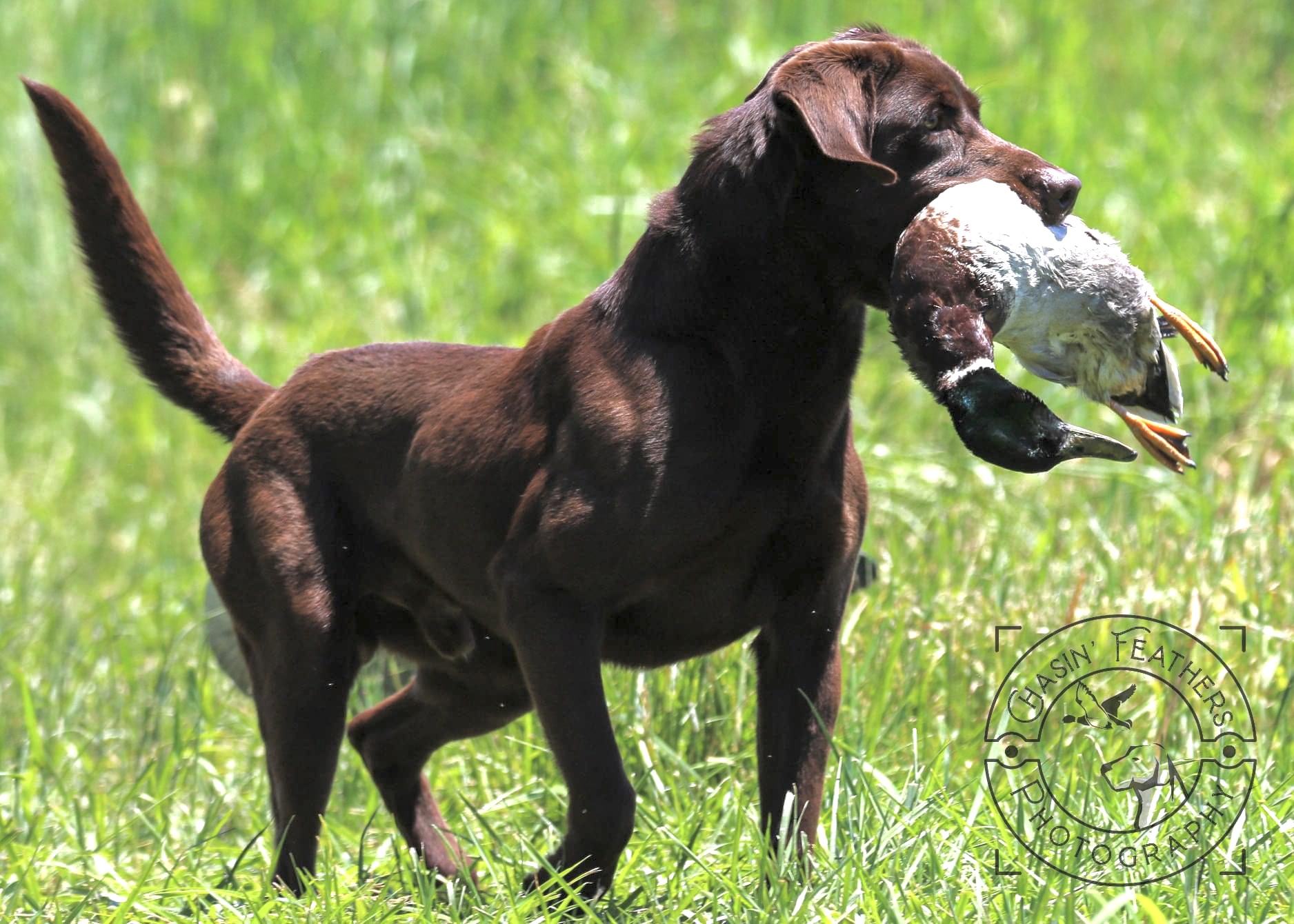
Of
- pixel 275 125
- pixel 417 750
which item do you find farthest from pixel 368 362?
pixel 275 125

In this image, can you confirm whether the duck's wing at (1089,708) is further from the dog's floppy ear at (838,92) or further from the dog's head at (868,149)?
the dog's floppy ear at (838,92)

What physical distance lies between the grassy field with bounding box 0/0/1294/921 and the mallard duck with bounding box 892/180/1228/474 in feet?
2.49

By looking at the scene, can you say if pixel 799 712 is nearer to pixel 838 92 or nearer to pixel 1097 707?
pixel 1097 707

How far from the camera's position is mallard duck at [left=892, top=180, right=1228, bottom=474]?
2.68 meters

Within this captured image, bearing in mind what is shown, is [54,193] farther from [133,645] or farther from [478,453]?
[478,453]

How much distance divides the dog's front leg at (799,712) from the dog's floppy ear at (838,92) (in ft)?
2.73

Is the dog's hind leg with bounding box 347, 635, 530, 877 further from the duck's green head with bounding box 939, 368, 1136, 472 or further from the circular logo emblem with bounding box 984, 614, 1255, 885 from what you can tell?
the duck's green head with bounding box 939, 368, 1136, 472

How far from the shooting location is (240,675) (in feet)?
16.0

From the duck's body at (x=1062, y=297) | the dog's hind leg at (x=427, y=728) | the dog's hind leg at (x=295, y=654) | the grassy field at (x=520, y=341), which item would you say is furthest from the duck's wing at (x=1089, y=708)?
the dog's hind leg at (x=295, y=654)

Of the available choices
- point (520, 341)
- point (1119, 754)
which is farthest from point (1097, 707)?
point (520, 341)

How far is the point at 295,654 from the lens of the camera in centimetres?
354

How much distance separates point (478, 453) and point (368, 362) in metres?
0.52

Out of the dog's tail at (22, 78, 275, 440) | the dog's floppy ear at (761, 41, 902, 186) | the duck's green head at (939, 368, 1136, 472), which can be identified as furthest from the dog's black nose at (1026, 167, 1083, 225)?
the dog's tail at (22, 78, 275, 440)

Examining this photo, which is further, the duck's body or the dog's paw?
the dog's paw
